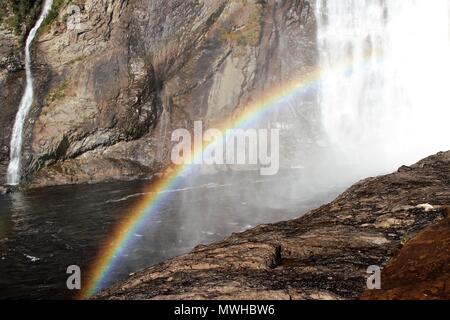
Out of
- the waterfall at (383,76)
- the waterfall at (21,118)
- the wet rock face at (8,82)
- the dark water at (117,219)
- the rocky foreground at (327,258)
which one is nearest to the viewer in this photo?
the rocky foreground at (327,258)

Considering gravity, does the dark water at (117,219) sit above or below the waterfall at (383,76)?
below

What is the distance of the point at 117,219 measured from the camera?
2577 centimetres

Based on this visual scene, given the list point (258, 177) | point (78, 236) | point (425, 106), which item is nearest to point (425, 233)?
point (78, 236)

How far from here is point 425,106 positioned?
1727 inches

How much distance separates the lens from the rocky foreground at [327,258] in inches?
250

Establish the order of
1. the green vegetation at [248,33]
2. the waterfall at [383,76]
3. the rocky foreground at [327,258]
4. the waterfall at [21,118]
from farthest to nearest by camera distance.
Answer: the waterfall at [383,76] → the green vegetation at [248,33] → the waterfall at [21,118] → the rocky foreground at [327,258]

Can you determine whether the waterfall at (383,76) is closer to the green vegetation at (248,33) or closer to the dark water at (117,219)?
the green vegetation at (248,33)

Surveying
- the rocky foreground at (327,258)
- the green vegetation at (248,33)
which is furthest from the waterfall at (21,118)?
the rocky foreground at (327,258)

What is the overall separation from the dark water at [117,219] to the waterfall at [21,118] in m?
3.21

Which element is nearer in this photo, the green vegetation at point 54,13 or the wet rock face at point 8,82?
the wet rock face at point 8,82

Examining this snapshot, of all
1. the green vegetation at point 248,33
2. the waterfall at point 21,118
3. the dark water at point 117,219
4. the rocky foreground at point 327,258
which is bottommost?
the dark water at point 117,219

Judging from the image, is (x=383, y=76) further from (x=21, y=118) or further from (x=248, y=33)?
(x=21, y=118)

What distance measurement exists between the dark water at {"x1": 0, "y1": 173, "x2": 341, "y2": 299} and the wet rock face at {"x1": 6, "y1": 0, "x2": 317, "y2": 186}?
3.93 meters
